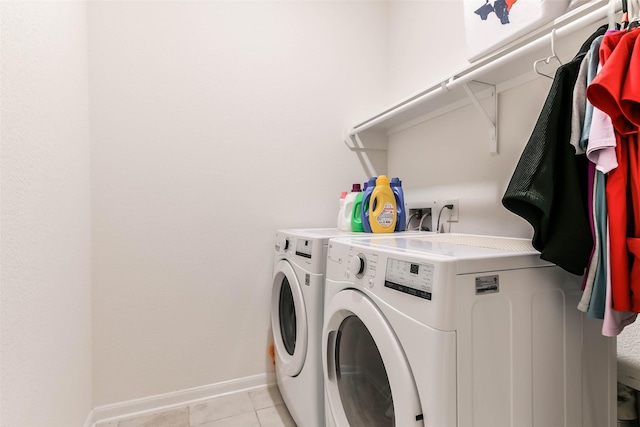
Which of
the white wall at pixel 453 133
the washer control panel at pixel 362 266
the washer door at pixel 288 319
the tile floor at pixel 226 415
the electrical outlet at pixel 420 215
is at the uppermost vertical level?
the white wall at pixel 453 133

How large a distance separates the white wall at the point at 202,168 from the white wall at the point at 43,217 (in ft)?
0.44

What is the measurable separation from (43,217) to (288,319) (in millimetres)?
1198

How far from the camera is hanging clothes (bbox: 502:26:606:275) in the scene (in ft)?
2.76

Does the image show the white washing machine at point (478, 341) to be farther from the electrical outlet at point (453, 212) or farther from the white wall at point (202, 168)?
the white wall at point (202, 168)

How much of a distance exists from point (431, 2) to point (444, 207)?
4.08 feet

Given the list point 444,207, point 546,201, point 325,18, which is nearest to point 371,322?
point 546,201

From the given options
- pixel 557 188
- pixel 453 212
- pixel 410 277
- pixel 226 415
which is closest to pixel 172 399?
pixel 226 415

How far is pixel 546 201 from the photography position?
843 millimetres

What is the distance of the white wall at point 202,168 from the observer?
1714 mm

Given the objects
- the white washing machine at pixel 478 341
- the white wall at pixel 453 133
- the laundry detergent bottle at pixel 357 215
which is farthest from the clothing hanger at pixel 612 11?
the laundry detergent bottle at pixel 357 215

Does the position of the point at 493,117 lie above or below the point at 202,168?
above

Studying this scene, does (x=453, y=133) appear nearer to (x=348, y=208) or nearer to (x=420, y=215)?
(x=420, y=215)

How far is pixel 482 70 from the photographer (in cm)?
122

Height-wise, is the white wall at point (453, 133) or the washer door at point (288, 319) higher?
the white wall at point (453, 133)
